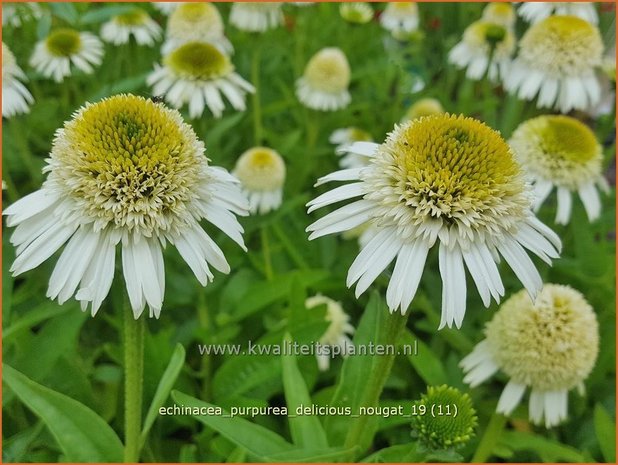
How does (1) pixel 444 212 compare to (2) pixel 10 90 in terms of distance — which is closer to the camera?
(1) pixel 444 212

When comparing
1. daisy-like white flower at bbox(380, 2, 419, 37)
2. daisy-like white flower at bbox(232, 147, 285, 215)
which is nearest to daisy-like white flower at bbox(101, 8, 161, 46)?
daisy-like white flower at bbox(232, 147, 285, 215)

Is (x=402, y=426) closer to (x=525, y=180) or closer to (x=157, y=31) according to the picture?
(x=525, y=180)

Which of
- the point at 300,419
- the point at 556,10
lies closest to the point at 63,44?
the point at 300,419

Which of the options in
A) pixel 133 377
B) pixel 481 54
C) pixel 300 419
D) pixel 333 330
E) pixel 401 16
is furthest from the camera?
pixel 401 16

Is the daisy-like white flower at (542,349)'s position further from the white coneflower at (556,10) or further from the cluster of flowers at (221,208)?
the white coneflower at (556,10)

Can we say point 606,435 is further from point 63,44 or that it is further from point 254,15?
point 63,44
